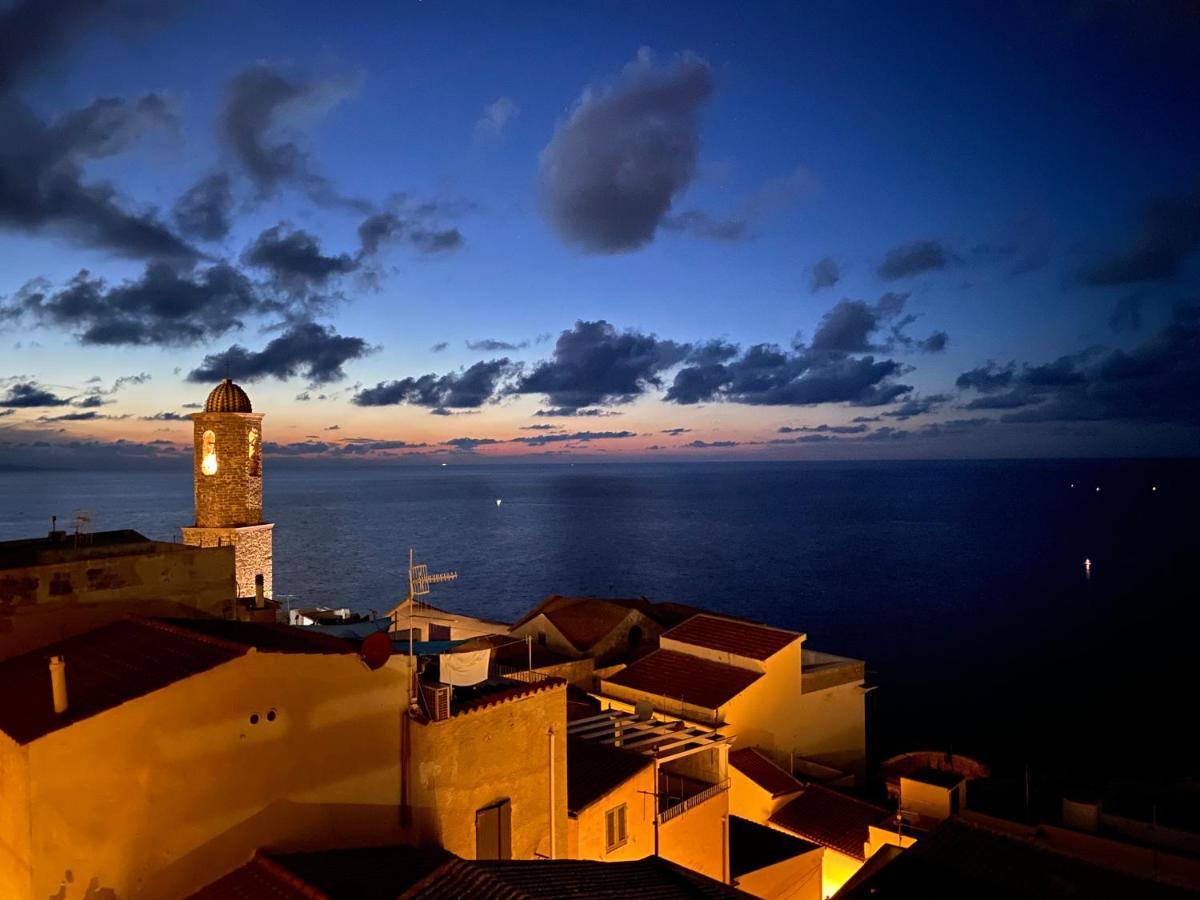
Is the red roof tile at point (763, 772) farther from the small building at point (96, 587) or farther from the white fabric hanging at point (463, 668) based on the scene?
the small building at point (96, 587)

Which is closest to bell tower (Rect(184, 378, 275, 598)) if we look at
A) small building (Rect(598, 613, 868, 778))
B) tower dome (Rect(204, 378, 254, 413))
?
tower dome (Rect(204, 378, 254, 413))

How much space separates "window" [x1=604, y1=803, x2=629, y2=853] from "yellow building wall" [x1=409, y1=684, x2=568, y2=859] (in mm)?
1335

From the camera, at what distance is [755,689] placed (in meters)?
22.5

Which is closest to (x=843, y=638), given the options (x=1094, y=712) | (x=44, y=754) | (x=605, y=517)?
(x=1094, y=712)

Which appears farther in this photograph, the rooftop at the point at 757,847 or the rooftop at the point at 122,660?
the rooftop at the point at 757,847

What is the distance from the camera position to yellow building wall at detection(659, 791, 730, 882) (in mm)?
13359

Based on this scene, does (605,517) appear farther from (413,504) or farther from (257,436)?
(257,436)

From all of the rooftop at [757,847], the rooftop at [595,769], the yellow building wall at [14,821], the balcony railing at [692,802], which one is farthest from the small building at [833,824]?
the yellow building wall at [14,821]

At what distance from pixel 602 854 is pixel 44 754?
7919 millimetres

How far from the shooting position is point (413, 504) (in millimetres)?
161500

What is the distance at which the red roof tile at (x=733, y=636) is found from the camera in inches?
926

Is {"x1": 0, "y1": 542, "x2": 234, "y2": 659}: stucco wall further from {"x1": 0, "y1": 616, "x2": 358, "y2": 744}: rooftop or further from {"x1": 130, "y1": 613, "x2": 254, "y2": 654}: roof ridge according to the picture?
{"x1": 130, "y1": 613, "x2": 254, "y2": 654}: roof ridge

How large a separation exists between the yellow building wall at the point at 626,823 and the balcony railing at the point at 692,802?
0.52m

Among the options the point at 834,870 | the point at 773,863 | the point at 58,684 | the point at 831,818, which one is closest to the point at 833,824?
the point at 831,818
